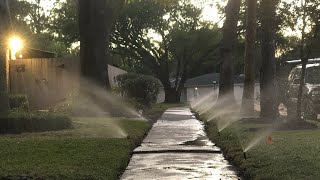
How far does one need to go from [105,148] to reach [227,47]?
1292cm

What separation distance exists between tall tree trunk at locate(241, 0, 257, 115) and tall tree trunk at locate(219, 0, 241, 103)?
3.47m

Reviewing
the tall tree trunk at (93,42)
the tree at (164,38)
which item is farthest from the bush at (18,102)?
the tree at (164,38)

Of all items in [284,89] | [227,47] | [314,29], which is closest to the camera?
[314,29]

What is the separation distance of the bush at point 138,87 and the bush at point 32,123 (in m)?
10.6

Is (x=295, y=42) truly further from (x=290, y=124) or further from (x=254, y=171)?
(x=254, y=171)

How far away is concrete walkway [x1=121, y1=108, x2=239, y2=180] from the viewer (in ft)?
24.6

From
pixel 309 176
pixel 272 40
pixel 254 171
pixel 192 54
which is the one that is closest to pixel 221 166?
pixel 254 171

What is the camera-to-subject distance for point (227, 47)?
71.5 feet

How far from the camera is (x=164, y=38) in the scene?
55.7 metres

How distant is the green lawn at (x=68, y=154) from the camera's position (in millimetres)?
7180

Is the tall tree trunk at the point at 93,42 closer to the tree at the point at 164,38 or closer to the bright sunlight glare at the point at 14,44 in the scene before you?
the bright sunlight glare at the point at 14,44

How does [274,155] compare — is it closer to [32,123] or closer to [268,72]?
[32,123]

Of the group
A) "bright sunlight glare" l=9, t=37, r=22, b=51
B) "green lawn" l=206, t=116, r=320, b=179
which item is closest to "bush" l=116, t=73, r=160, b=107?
"bright sunlight glare" l=9, t=37, r=22, b=51

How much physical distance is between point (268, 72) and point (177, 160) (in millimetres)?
8775
